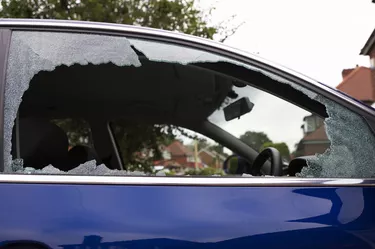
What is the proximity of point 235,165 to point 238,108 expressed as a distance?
58 centimetres

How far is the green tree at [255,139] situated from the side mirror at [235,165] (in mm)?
148

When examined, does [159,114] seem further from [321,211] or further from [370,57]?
[321,211]

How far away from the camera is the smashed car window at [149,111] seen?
1.68 m

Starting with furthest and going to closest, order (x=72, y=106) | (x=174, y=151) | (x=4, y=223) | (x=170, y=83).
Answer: (x=174, y=151)
(x=72, y=106)
(x=170, y=83)
(x=4, y=223)

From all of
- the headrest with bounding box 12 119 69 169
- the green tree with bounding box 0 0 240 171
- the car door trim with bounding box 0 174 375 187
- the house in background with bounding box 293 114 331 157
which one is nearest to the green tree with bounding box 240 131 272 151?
the house in background with bounding box 293 114 331 157

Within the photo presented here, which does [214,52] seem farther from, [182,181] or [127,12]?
[127,12]

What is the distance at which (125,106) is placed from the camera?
398cm

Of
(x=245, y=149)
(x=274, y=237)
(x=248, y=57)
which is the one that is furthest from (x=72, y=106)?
(x=274, y=237)

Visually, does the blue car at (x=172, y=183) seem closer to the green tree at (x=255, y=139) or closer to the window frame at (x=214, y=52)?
the window frame at (x=214, y=52)

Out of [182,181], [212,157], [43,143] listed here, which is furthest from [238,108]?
[182,181]

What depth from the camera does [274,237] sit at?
1.42 m

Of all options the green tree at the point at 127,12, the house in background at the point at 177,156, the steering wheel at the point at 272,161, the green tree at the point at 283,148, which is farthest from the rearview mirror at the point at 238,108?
the green tree at the point at 127,12

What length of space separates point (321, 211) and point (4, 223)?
41.5 inches

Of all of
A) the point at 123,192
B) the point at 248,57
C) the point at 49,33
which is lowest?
the point at 123,192
